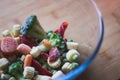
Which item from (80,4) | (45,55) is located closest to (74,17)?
(80,4)

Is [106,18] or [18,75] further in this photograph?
[106,18]

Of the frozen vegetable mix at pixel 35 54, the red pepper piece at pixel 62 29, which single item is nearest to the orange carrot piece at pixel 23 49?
the frozen vegetable mix at pixel 35 54

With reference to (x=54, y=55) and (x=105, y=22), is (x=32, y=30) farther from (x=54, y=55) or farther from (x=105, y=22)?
(x=105, y=22)

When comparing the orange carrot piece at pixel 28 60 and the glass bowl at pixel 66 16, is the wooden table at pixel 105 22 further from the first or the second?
the orange carrot piece at pixel 28 60

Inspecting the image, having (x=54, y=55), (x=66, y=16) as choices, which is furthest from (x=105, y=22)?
(x=54, y=55)

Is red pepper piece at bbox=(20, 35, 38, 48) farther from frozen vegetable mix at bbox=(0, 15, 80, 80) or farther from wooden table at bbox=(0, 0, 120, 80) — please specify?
wooden table at bbox=(0, 0, 120, 80)

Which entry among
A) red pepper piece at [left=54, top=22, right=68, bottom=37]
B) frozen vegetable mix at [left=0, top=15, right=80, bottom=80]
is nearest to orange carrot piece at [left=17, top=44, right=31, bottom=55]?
frozen vegetable mix at [left=0, top=15, right=80, bottom=80]

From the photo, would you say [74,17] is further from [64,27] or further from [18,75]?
[18,75]
